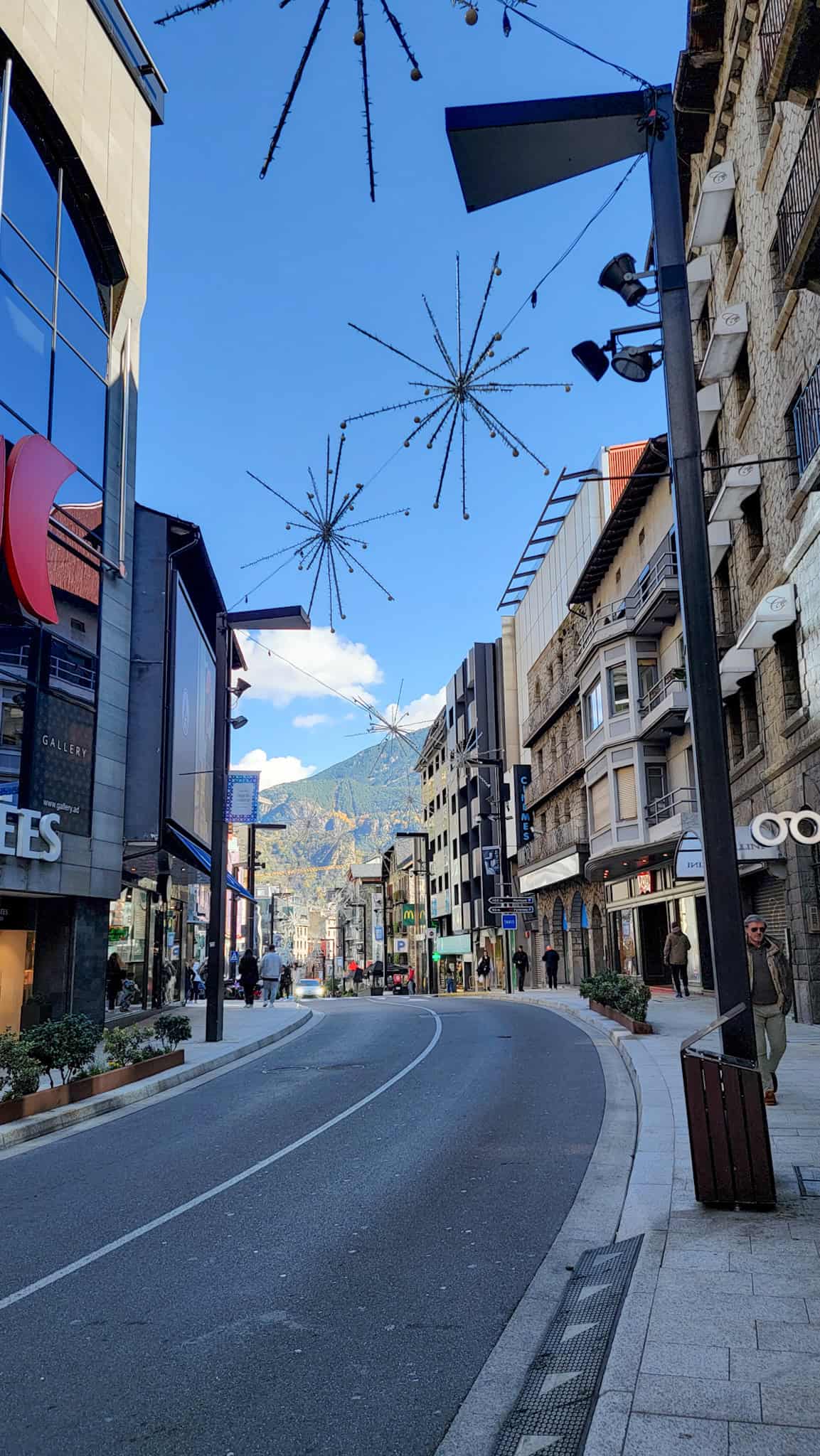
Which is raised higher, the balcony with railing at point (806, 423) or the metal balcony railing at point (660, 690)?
the balcony with railing at point (806, 423)

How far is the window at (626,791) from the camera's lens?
34.7 meters

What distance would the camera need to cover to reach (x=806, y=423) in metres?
18.0

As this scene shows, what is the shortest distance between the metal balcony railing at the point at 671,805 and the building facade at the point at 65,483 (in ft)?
53.3

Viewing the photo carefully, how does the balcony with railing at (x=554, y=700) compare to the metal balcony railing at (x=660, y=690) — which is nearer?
the metal balcony railing at (x=660, y=690)

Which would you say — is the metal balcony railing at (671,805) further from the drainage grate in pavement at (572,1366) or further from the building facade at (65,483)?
the drainage grate in pavement at (572,1366)

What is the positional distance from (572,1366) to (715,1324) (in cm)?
66

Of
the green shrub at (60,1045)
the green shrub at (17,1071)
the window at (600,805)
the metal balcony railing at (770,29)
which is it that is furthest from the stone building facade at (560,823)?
the green shrub at (17,1071)

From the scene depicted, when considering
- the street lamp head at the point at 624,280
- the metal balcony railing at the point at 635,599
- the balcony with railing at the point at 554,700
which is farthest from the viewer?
the balcony with railing at the point at 554,700

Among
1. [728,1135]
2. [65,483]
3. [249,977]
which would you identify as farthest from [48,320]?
[728,1135]

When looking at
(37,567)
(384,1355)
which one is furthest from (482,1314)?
(37,567)

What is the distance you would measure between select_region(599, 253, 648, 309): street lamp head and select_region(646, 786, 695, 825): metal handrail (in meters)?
22.4

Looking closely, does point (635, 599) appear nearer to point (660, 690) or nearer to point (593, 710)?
point (660, 690)

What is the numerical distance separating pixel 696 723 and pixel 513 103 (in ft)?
15.0

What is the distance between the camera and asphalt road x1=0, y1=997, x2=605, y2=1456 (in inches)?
166
